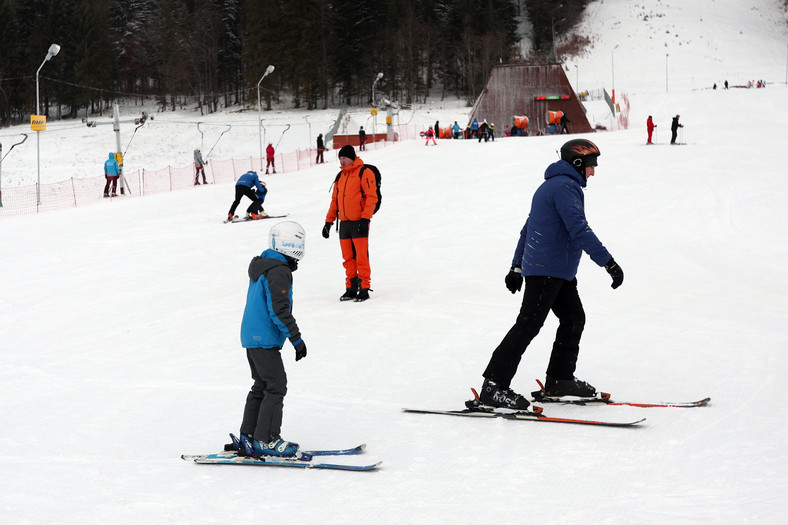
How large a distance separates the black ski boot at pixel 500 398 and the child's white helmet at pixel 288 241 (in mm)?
1476

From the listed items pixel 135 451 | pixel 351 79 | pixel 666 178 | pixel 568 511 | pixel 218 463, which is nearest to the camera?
pixel 568 511

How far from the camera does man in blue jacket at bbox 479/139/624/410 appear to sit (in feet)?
14.5

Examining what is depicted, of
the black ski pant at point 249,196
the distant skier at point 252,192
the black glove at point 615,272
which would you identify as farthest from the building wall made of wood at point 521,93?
the black glove at point 615,272

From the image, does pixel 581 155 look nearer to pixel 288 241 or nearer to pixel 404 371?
pixel 288 241

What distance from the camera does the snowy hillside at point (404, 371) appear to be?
11.5 ft

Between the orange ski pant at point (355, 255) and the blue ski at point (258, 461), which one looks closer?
the blue ski at point (258, 461)

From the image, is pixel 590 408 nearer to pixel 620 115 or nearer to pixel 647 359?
pixel 647 359

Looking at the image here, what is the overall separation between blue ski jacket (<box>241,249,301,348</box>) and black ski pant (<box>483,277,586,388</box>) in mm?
1383

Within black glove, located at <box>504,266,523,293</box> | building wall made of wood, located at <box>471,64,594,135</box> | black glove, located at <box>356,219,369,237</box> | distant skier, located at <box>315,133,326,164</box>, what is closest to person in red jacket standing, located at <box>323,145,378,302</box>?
black glove, located at <box>356,219,369,237</box>

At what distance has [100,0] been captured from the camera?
76.9 m

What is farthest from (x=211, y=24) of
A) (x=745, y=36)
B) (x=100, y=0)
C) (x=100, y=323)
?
(x=100, y=323)

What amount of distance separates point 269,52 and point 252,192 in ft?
177

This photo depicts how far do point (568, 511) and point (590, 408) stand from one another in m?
1.55

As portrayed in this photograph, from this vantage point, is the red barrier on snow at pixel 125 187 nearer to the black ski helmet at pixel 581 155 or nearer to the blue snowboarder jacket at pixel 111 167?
the blue snowboarder jacket at pixel 111 167
